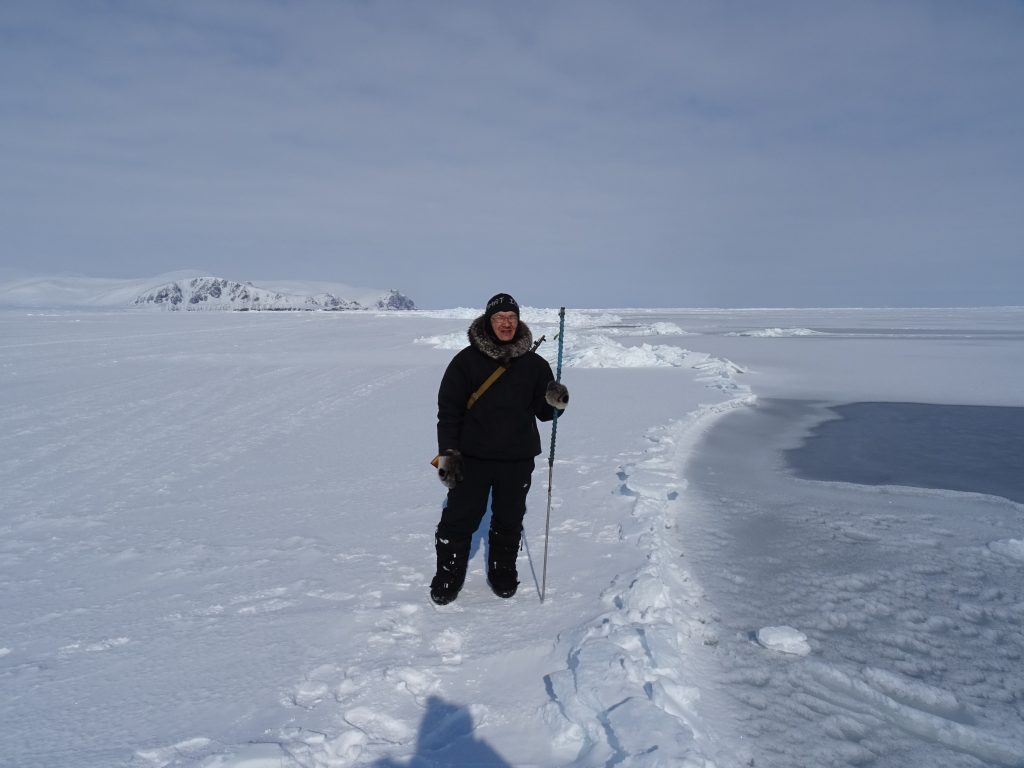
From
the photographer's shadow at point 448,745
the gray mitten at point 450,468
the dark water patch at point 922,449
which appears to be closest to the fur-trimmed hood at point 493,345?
the gray mitten at point 450,468

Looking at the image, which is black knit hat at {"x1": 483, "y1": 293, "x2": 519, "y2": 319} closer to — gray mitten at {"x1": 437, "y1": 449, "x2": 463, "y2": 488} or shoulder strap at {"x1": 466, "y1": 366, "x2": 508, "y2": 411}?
shoulder strap at {"x1": 466, "y1": 366, "x2": 508, "y2": 411}

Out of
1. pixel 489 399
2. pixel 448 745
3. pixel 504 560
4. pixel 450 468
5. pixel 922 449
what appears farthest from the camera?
pixel 922 449

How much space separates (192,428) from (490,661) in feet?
23.7

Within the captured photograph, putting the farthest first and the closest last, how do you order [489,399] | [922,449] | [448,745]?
[922,449] → [489,399] → [448,745]

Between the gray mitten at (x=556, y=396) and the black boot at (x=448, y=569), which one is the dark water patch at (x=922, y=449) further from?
the black boot at (x=448, y=569)

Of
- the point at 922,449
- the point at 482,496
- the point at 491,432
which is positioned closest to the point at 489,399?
the point at 491,432

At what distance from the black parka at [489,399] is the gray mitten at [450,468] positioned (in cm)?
6

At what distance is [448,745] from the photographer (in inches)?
98.7

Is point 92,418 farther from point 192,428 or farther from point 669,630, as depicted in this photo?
point 669,630

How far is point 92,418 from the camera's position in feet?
30.0

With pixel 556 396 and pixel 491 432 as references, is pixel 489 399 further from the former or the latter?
pixel 556 396

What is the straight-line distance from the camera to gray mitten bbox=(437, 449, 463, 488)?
11.2ft

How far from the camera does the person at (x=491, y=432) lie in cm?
349

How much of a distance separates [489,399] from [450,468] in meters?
0.45
